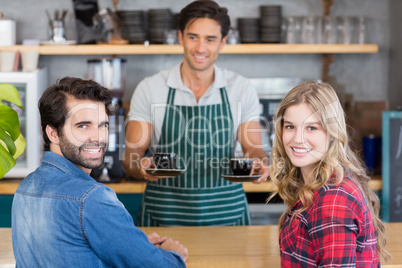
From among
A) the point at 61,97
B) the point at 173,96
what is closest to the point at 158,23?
the point at 173,96

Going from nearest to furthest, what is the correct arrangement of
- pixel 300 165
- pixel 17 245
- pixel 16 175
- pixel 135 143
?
pixel 17 245
pixel 300 165
pixel 135 143
pixel 16 175

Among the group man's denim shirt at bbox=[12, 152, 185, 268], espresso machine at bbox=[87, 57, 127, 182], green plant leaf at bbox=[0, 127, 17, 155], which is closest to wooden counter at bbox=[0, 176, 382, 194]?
espresso machine at bbox=[87, 57, 127, 182]

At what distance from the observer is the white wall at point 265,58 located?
12.7 feet

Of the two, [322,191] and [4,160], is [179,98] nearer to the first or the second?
[4,160]

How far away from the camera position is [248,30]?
369 cm

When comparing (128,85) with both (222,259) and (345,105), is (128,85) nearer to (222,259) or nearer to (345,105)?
(345,105)

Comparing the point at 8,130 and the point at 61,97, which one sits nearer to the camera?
the point at 61,97

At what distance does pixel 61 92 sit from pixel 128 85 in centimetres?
241

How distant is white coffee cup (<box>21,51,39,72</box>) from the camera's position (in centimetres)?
357

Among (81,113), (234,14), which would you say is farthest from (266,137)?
(81,113)

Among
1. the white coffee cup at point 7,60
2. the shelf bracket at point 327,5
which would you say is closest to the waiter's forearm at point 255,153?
the shelf bracket at point 327,5

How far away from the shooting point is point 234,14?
3.93 meters

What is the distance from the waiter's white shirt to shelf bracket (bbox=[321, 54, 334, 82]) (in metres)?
1.55

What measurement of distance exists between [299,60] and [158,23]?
1.12m
